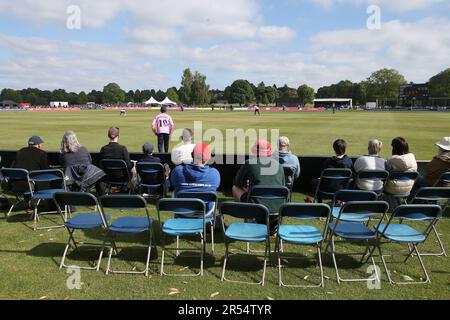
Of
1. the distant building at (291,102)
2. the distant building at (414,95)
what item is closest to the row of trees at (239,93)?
the distant building at (414,95)

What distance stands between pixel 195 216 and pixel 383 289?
2.40m

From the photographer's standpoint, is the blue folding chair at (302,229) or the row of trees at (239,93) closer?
the blue folding chair at (302,229)

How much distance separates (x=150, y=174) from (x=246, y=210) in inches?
139

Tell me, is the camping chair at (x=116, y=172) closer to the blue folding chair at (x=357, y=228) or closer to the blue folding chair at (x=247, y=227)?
the blue folding chair at (x=247, y=227)

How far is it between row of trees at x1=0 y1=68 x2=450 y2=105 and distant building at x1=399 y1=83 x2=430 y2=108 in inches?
110

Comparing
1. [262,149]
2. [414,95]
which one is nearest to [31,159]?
[262,149]

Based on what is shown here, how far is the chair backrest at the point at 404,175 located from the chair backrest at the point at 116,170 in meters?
4.80

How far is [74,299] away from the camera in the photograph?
3.60 meters

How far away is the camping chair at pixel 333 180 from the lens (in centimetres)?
609

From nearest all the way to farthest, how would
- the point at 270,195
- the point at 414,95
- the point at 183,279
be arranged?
the point at 183,279 → the point at 270,195 → the point at 414,95

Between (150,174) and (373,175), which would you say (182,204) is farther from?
(373,175)

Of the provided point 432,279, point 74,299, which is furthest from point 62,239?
point 432,279

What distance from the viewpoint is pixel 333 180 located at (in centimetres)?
627
